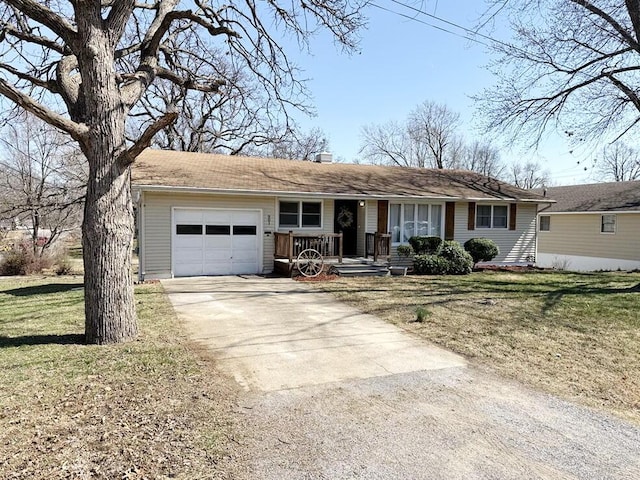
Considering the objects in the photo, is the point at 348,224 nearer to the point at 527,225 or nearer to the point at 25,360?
the point at 527,225

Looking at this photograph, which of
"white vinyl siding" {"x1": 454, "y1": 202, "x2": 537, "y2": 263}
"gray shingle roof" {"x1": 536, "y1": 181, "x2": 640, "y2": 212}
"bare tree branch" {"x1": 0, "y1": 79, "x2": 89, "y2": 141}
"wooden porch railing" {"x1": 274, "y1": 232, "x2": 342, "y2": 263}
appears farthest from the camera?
"gray shingle roof" {"x1": 536, "y1": 181, "x2": 640, "y2": 212}

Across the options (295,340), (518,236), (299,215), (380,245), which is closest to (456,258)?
(380,245)

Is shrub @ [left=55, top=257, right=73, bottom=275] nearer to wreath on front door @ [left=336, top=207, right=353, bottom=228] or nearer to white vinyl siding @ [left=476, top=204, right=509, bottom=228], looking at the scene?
wreath on front door @ [left=336, top=207, right=353, bottom=228]

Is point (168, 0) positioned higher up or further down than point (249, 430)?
higher up

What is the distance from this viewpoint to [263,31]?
31.5 feet

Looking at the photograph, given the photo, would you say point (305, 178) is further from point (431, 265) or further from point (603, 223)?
point (603, 223)

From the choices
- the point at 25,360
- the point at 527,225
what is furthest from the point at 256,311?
the point at 527,225

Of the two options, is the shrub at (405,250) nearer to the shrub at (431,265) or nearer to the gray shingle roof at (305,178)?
the shrub at (431,265)

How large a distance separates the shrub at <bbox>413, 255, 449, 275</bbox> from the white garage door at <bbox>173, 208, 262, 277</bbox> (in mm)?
5247

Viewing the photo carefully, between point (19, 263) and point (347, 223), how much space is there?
12.2 m

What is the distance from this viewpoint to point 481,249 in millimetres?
15641

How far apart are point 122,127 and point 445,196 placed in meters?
12.2

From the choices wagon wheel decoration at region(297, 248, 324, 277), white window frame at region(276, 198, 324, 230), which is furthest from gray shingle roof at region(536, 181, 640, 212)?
wagon wheel decoration at region(297, 248, 324, 277)

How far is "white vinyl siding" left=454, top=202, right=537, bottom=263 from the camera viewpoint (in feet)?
55.7
